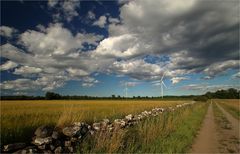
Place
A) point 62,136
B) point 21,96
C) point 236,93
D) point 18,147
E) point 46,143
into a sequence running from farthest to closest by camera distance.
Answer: point 236,93 → point 21,96 → point 62,136 → point 46,143 → point 18,147

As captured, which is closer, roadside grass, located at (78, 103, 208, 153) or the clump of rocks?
the clump of rocks

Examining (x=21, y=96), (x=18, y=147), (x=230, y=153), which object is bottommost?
(x=230, y=153)

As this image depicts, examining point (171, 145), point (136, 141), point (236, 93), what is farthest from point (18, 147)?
point (236, 93)

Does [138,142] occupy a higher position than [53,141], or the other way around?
[53,141]

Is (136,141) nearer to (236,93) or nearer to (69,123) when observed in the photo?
(69,123)

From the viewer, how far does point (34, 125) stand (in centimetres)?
1067

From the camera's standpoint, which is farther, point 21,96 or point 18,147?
point 21,96

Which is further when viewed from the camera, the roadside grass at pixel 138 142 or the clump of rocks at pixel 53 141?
the roadside grass at pixel 138 142

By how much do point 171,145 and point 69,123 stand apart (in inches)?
191

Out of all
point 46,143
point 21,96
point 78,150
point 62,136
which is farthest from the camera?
point 21,96

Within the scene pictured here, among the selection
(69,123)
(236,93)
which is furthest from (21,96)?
(236,93)

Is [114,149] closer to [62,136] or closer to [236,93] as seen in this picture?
[62,136]

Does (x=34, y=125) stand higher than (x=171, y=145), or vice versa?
(x=34, y=125)

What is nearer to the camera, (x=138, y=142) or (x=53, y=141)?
(x=53, y=141)
